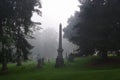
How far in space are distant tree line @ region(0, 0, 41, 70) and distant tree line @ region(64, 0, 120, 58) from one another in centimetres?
675

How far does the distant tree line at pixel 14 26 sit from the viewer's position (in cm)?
2580

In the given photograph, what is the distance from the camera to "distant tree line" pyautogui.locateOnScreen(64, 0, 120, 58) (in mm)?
28516

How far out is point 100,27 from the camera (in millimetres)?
29062

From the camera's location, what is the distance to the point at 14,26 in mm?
27297

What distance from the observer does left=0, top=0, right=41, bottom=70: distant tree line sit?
25.8 meters

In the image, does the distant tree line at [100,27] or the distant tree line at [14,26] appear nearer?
the distant tree line at [14,26]

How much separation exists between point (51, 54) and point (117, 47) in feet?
164

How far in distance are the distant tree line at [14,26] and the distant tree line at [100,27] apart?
675 centimetres

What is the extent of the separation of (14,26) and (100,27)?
10.3 m

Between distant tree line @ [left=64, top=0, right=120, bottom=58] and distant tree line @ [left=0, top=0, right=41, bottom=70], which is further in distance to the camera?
distant tree line @ [left=64, top=0, right=120, bottom=58]

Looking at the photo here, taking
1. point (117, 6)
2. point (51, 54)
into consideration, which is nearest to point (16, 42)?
point (117, 6)

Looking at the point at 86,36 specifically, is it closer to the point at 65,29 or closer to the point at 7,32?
the point at 7,32

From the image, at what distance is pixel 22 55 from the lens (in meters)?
27.9

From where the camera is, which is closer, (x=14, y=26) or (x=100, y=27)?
(x=14, y=26)
